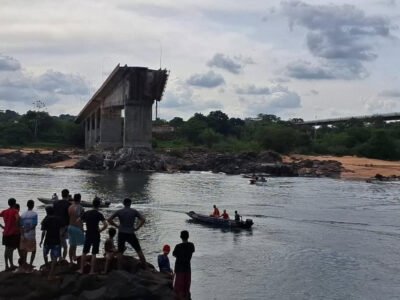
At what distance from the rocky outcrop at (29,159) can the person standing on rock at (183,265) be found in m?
89.0

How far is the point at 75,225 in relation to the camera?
53.1 ft

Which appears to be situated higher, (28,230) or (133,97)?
(133,97)

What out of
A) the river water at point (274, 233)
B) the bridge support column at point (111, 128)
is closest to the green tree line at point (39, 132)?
the bridge support column at point (111, 128)

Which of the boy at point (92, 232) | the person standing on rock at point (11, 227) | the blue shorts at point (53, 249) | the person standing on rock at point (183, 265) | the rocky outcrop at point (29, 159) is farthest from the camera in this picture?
the rocky outcrop at point (29, 159)

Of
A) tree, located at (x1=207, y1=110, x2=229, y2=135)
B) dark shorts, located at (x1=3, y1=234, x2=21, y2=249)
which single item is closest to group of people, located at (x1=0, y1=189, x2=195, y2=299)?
dark shorts, located at (x1=3, y1=234, x2=21, y2=249)

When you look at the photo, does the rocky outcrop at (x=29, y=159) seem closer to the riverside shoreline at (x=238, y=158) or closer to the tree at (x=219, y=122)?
the riverside shoreline at (x=238, y=158)

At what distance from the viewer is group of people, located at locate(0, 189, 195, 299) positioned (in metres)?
15.1

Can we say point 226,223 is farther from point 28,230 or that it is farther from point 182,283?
point 182,283

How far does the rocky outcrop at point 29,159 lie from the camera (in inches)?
4006

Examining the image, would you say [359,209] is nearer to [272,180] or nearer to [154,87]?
[272,180]

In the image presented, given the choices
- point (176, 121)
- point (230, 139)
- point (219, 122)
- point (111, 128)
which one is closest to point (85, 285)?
point (111, 128)

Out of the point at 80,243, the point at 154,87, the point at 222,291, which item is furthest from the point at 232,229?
the point at 154,87

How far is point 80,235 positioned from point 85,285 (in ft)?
5.03

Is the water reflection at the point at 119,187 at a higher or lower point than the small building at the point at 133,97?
lower
